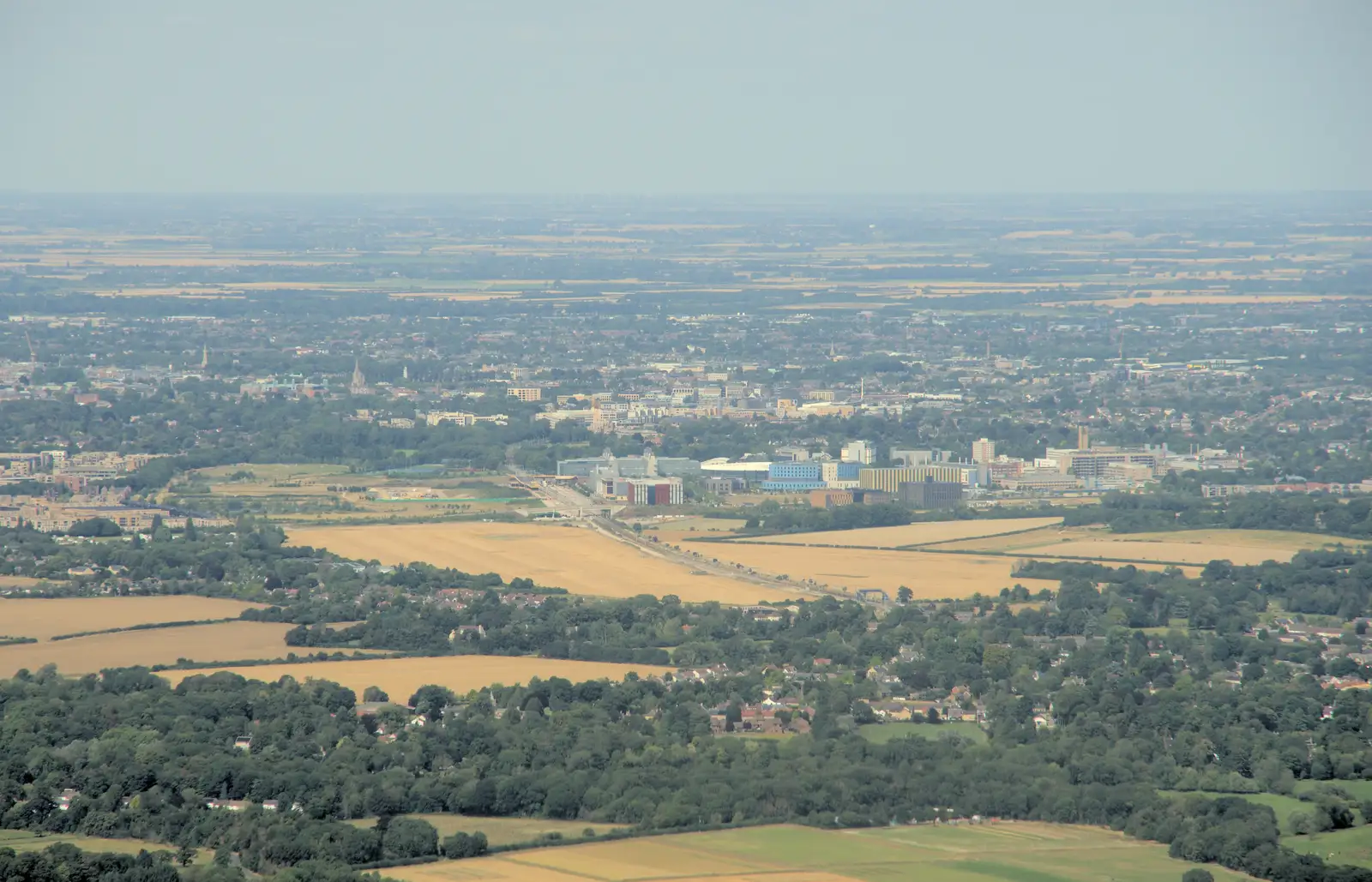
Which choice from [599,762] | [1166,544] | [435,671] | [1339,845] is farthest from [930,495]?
[1339,845]

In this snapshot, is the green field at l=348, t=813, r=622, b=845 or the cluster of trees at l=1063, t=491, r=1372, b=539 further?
the cluster of trees at l=1063, t=491, r=1372, b=539

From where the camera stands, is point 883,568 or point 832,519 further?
point 832,519

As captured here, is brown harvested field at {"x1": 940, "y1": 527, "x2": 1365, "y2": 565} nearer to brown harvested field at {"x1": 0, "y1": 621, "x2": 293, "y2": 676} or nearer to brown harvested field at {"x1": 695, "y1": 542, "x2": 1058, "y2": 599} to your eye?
brown harvested field at {"x1": 695, "y1": 542, "x2": 1058, "y2": 599}

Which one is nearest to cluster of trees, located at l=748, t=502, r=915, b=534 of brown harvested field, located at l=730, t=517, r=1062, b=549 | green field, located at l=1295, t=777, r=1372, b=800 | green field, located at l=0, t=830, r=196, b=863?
brown harvested field, located at l=730, t=517, r=1062, b=549

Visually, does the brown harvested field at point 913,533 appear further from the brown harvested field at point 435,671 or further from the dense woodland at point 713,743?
the brown harvested field at point 435,671

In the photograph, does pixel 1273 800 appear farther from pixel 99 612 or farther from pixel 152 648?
pixel 99 612

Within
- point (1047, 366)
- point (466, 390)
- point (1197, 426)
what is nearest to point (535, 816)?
point (1197, 426)

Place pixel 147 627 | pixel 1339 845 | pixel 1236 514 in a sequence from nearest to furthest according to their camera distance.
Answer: pixel 1339 845 < pixel 147 627 < pixel 1236 514
